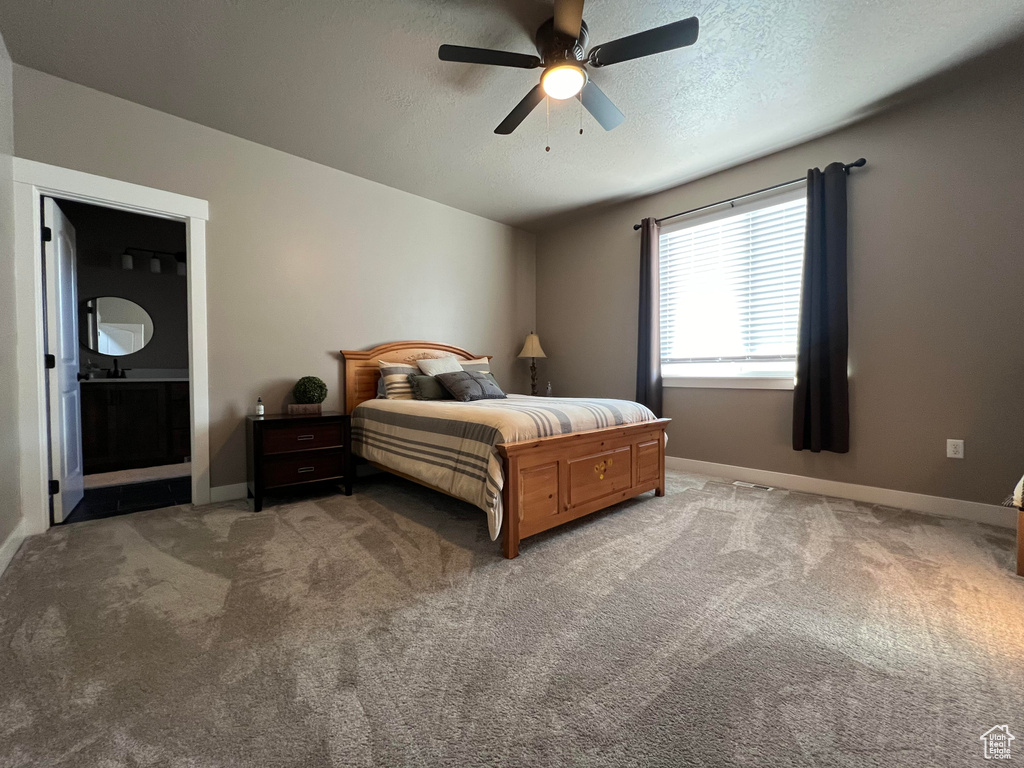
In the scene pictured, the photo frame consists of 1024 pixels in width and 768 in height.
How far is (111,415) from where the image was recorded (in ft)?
13.1

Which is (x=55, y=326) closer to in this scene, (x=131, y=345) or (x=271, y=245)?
(x=271, y=245)

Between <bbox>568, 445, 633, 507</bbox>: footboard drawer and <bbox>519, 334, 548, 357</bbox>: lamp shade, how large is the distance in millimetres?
2141

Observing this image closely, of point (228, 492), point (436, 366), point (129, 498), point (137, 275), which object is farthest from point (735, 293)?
point (137, 275)

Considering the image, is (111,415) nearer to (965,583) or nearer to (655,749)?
(655,749)

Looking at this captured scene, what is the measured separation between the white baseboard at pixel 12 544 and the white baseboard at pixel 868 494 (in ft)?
14.3

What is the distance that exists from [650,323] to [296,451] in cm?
313

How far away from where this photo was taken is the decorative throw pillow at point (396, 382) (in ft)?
11.3

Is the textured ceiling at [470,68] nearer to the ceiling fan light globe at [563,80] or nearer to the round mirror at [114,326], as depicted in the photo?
the ceiling fan light globe at [563,80]

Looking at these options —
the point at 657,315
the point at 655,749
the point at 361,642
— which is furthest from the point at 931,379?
the point at 361,642

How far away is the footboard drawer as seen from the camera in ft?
7.72

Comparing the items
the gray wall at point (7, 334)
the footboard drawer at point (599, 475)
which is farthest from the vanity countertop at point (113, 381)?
the footboard drawer at point (599, 475)

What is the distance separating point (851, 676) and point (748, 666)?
28 centimetres

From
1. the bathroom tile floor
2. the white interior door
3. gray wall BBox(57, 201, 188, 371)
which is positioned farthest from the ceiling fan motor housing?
gray wall BBox(57, 201, 188, 371)

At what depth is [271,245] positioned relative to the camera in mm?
3184
